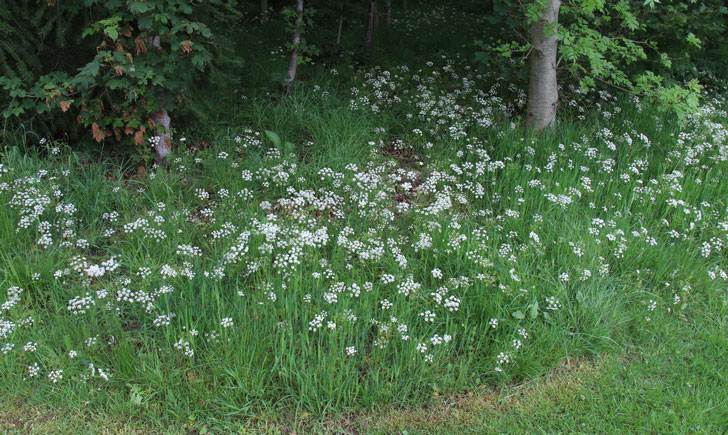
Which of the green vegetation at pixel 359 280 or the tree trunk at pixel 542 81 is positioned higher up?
the tree trunk at pixel 542 81

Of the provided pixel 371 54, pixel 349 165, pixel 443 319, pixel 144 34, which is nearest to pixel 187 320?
pixel 443 319

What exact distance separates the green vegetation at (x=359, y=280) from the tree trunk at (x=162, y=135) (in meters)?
0.11

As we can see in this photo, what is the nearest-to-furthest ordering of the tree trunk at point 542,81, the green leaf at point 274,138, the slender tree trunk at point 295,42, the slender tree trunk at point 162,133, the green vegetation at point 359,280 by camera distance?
1. the green vegetation at point 359,280
2. the slender tree trunk at point 162,133
3. the green leaf at point 274,138
4. the tree trunk at point 542,81
5. the slender tree trunk at point 295,42

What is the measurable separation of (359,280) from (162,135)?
8.38 ft

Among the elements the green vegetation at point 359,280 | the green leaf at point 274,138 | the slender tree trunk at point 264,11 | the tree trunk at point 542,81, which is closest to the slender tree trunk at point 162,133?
the green vegetation at point 359,280

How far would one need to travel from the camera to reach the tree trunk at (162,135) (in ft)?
15.8

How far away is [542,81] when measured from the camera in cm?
578

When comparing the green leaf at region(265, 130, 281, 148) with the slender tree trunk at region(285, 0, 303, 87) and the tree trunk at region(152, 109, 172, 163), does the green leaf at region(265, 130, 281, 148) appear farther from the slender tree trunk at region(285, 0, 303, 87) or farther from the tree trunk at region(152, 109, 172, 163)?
the slender tree trunk at region(285, 0, 303, 87)

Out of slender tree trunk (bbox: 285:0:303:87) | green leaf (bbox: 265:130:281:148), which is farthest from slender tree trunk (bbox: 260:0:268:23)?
green leaf (bbox: 265:130:281:148)

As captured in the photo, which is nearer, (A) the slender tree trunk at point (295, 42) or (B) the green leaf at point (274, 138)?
(B) the green leaf at point (274, 138)

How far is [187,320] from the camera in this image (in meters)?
3.28

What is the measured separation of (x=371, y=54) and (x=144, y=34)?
4.03 m

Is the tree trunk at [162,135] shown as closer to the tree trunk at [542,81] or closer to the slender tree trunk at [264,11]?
the tree trunk at [542,81]

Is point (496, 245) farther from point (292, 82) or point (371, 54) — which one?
point (371, 54)
